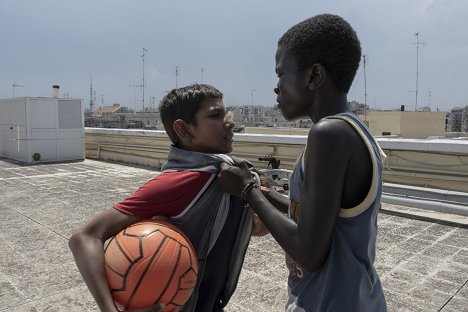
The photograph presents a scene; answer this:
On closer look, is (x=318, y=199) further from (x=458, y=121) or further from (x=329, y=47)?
(x=458, y=121)

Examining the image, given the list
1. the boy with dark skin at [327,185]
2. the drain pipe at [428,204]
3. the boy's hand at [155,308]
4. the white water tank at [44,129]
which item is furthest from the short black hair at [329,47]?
the white water tank at [44,129]

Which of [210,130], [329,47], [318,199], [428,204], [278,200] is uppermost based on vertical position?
[329,47]

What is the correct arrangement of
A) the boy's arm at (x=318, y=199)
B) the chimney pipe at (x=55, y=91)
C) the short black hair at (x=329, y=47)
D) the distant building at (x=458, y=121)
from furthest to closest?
1. the distant building at (x=458, y=121)
2. the chimney pipe at (x=55, y=91)
3. the short black hair at (x=329, y=47)
4. the boy's arm at (x=318, y=199)

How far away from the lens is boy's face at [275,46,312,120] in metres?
1.38

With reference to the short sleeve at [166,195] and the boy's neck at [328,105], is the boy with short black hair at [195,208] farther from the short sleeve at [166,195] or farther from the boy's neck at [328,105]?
the boy's neck at [328,105]

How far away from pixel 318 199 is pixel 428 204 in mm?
5616

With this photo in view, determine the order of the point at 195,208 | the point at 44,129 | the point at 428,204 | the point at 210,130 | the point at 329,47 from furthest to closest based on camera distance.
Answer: the point at 44,129, the point at 428,204, the point at 210,130, the point at 195,208, the point at 329,47

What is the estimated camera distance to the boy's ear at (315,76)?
1.33m

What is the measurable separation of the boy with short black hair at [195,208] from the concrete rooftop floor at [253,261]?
1797mm

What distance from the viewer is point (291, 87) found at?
4.59ft

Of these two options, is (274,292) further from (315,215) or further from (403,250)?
(315,215)

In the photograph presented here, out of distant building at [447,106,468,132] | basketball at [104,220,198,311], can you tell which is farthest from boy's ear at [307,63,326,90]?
distant building at [447,106,468,132]

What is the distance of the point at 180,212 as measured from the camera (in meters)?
1.56

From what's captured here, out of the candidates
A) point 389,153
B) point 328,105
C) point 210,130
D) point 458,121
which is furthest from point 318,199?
point 458,121
